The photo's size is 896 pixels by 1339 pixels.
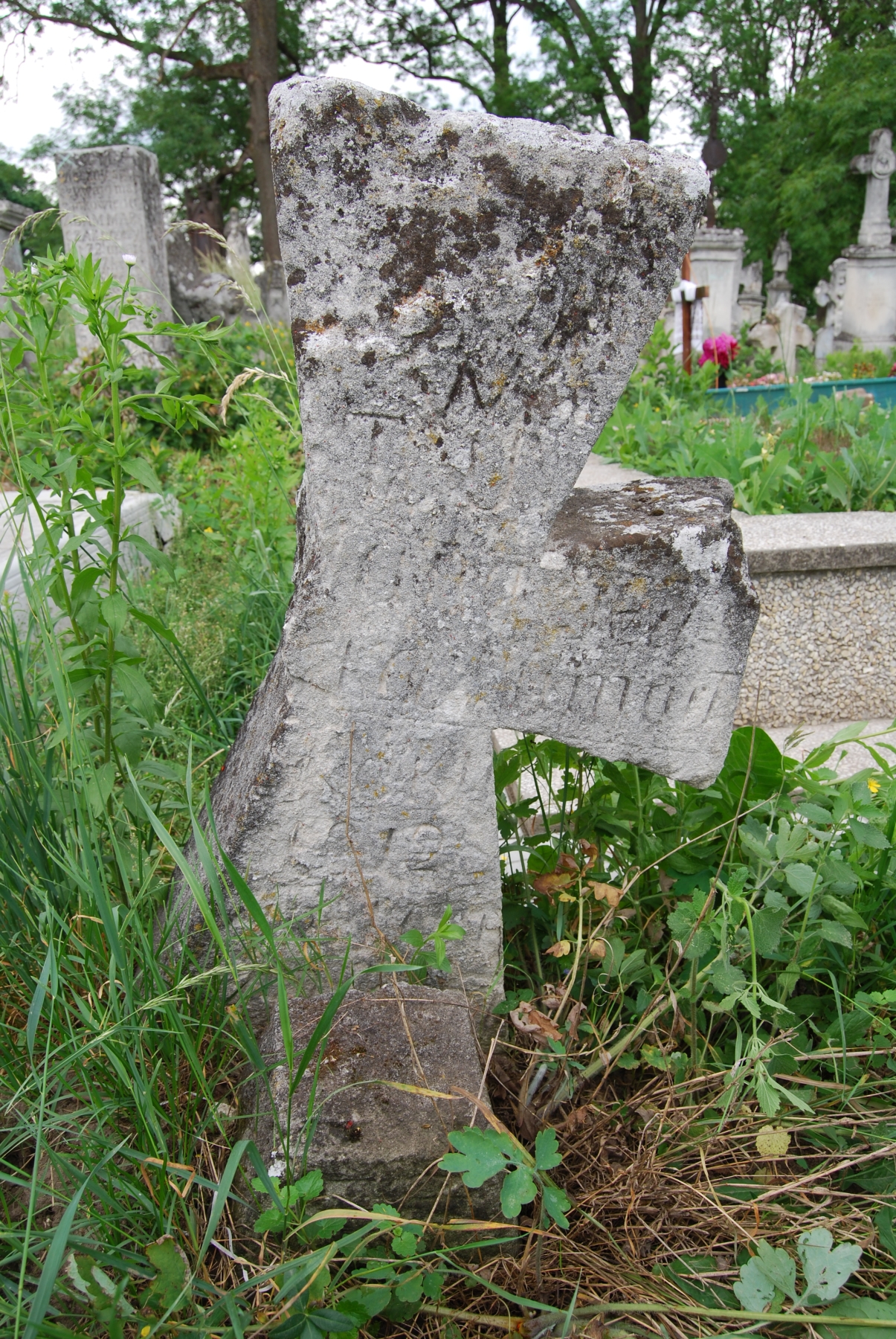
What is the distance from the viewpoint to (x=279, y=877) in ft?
4.84

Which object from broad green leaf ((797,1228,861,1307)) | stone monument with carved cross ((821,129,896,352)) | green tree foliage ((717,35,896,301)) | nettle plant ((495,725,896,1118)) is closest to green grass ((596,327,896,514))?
nettle plant ((495,725,896,1118))

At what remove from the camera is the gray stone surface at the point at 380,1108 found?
117cm

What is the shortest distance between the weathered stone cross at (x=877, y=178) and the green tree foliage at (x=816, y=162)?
6.12ft

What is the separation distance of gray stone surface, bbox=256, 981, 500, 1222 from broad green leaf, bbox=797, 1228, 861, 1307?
1.26 ft

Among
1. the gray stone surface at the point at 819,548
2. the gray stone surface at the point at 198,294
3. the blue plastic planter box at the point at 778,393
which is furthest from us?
the gray stone surface at the point at 198,294

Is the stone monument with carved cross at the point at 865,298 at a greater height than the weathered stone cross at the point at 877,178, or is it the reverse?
the weathered stone cross at the point at 877,178

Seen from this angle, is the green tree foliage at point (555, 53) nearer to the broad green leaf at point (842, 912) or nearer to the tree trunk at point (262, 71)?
the tree trunk at point (262, 71)

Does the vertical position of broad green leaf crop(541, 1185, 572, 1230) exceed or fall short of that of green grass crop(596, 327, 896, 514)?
it falls short

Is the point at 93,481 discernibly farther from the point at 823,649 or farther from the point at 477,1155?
the point at 823,649

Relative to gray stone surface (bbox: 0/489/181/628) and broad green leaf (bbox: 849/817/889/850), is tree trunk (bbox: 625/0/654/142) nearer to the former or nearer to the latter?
gray stone surface (bbox: 0/489/181/628)

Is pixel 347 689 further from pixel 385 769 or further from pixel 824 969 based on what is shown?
pixel 824 969

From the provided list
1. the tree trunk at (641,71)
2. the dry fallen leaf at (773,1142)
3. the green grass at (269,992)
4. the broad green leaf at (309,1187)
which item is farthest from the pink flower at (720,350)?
the tree trunk at (641,71)

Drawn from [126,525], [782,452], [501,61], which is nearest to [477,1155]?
[126,525]

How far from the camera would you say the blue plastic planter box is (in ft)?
22.2
